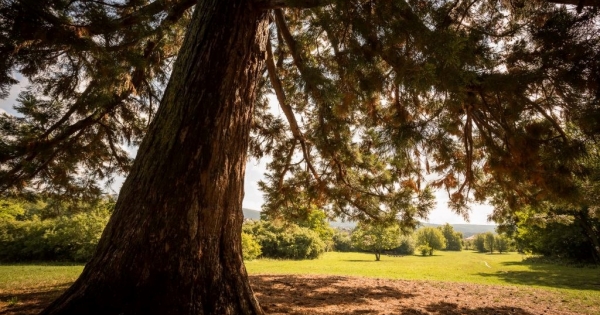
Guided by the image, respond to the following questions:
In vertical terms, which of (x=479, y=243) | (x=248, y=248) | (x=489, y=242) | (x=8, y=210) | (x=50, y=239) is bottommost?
(x=479, y=243)

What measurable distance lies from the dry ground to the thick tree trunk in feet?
6.68

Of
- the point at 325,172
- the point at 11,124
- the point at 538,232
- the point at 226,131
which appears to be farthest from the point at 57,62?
the point at 538,232

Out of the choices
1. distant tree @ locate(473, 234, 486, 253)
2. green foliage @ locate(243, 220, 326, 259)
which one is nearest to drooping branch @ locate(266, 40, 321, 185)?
green foliage @ locate(243, 220, 326, 259)

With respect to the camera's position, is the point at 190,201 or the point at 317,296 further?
the point at 317,296

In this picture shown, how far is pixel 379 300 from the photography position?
17.0 feet

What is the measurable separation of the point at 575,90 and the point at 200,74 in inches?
147

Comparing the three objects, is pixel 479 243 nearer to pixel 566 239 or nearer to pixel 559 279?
pixel 566 239

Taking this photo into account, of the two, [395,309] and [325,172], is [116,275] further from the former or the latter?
[325,172]

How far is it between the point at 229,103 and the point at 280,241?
1011 inches

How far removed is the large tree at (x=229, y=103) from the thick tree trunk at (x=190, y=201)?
11mm

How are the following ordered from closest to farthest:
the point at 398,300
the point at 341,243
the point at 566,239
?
the point at 398,300
the point at 566,239
the point at 341,243

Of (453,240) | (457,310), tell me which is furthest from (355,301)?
(453,240)

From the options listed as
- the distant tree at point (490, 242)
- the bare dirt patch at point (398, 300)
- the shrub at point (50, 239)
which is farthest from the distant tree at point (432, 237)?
the shrub at point (50, 239)

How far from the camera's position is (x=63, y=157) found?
16.3 ft
